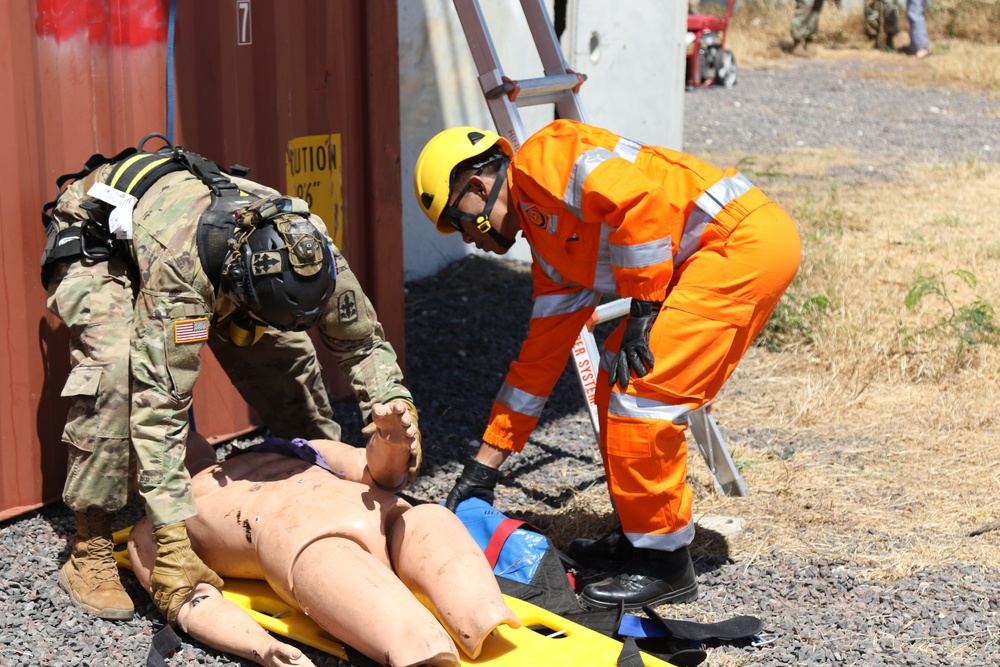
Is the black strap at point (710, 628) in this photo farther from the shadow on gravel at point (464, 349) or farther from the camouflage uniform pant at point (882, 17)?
the camouflage uniform pant at point (882, 17)

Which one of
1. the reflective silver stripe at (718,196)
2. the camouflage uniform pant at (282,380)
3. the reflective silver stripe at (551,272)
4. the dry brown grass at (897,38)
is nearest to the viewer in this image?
the reflective silver stripe at (718,196)

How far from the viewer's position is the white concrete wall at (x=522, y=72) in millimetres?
7672

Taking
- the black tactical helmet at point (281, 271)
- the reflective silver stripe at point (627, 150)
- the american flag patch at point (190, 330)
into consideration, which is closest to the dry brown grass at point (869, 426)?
the reflective silver stripe at point (627, 150)

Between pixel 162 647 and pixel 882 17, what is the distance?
19.8 meters

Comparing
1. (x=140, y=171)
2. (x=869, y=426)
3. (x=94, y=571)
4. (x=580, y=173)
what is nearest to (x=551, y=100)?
(x=580, y=173)

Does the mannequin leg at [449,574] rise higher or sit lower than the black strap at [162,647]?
higher

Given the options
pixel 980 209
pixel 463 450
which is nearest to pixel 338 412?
pixel 463 450

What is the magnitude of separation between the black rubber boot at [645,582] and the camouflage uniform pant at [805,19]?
18.0 meters

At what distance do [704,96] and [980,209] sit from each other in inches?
281

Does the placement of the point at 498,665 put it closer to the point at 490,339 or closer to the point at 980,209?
the point at 490,339

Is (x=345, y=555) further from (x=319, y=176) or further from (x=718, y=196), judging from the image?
(x=319, y=176)

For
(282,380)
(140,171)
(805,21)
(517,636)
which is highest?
(805,21)

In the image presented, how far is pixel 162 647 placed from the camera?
3471 mm

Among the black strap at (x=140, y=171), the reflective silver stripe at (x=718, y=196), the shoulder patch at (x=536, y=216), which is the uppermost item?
the black strap at (x=140, y=171)
